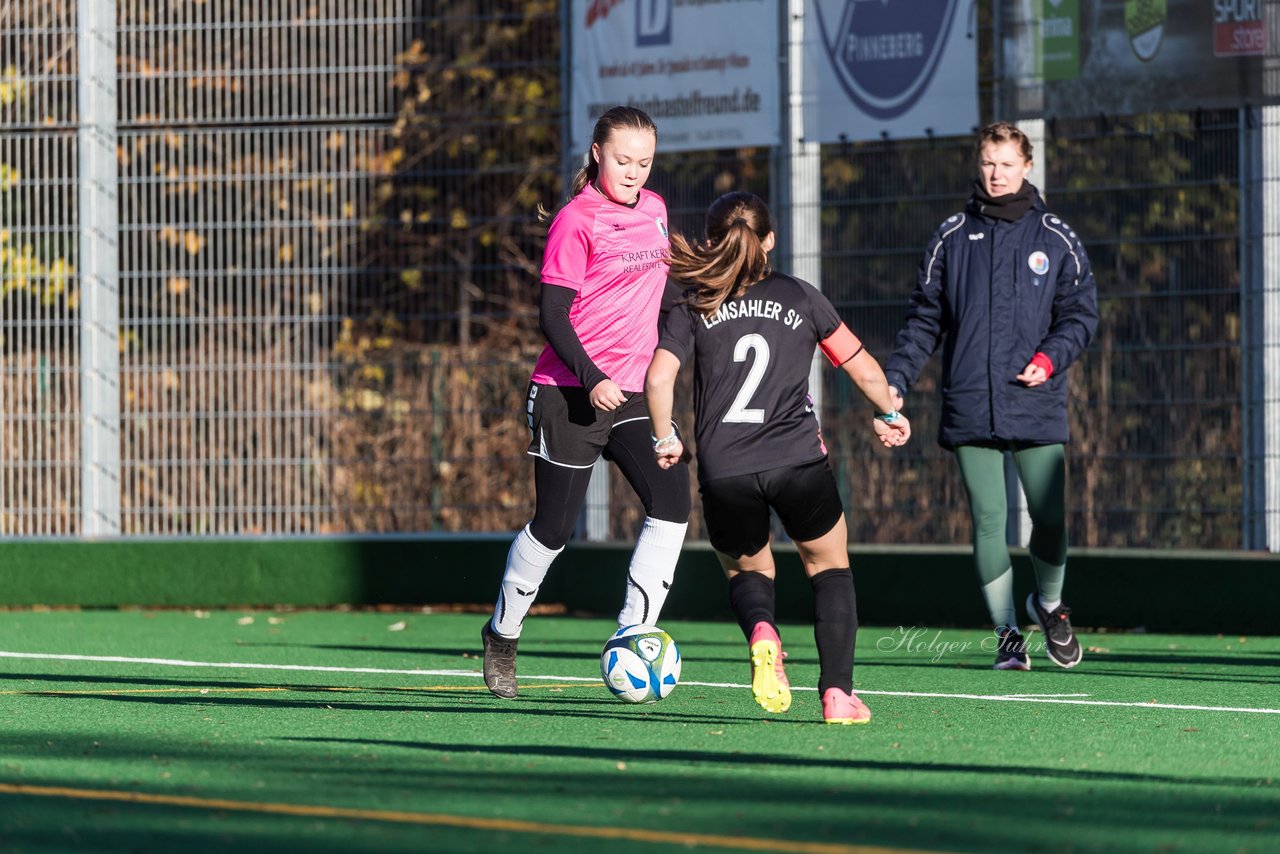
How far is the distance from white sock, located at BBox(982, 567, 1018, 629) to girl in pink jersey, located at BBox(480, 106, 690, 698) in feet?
6.03

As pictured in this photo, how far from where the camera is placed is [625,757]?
556 cm

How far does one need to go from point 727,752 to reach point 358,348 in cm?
777

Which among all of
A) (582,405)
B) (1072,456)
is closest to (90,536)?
(1072,456)

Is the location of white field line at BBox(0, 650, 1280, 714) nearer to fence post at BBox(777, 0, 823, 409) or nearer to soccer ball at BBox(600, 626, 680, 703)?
soccer ball at BBox(600, 626, 680, 703)

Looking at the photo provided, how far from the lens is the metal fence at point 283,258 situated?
13.0m

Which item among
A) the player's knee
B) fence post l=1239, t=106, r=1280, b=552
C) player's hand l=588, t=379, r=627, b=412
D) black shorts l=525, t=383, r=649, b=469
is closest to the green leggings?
black shorts l=525, t=383, r=649, b=469

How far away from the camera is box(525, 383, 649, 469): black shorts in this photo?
7082mm

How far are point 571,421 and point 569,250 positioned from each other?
56cm

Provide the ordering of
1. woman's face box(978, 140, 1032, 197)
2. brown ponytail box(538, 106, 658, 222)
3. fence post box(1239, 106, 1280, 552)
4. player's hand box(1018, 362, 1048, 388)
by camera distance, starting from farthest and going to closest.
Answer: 1. fence post box(1239, 106, 1280, 552)
2. woman's face box(978, 140, 1032, 197)
3. player's hand box(1018, 362, 1048, 388)
4. brown ponytail box(538, 106, 658, 222)

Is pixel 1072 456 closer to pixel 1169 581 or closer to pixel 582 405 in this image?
pixel 1169 581

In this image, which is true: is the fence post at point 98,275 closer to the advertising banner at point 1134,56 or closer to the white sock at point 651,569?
the advertising banner at point 1134,56

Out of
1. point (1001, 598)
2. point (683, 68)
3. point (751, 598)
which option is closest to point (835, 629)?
point (751, 598)

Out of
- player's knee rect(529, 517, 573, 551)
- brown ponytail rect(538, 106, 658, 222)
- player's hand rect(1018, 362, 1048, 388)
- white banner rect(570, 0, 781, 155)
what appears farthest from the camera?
white banner rect(570, 0, 781, 155)

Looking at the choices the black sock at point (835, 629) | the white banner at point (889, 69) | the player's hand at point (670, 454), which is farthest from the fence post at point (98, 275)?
the black sock at point (835, 629)
